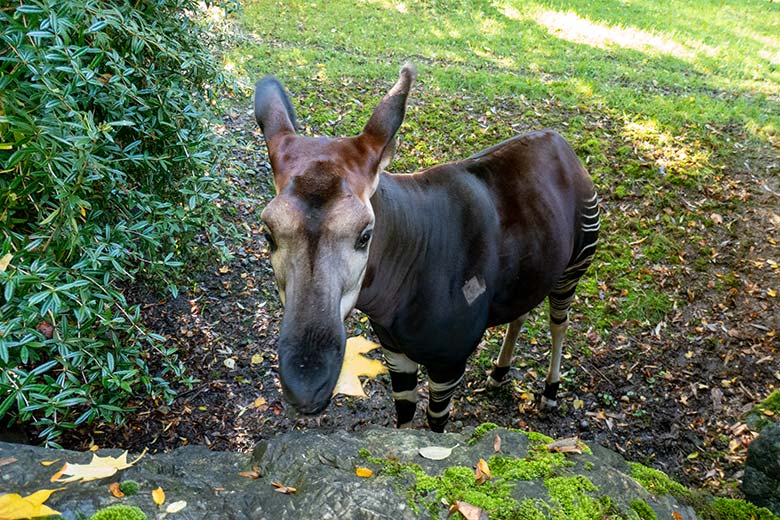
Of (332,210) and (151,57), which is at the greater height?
(151,57)

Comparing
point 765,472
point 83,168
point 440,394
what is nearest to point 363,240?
point 83,168

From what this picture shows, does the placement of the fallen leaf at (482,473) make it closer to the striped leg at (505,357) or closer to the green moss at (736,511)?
the green moss at (736,511)

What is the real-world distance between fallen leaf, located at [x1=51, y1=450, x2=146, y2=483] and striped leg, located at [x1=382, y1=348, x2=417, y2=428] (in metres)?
1.69

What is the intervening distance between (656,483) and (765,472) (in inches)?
33.9

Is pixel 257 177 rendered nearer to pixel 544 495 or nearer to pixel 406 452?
pixel 406 452

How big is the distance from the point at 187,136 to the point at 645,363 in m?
4.14

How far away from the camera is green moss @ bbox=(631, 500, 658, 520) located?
1.84 metres

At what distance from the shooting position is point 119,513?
1564 mm

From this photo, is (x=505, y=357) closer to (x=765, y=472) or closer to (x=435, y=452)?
(x=765, y=472)

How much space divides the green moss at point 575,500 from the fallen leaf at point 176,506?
120cm

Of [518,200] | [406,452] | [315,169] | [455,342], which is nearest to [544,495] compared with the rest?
[406,452]

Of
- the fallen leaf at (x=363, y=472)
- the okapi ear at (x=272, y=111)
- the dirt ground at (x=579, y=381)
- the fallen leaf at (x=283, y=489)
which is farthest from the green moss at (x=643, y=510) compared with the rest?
the dirt ground at (x=579, y=381)

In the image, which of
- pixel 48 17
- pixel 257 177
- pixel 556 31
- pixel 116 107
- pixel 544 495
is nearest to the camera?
pixel 544 495

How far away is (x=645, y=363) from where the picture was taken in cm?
467
